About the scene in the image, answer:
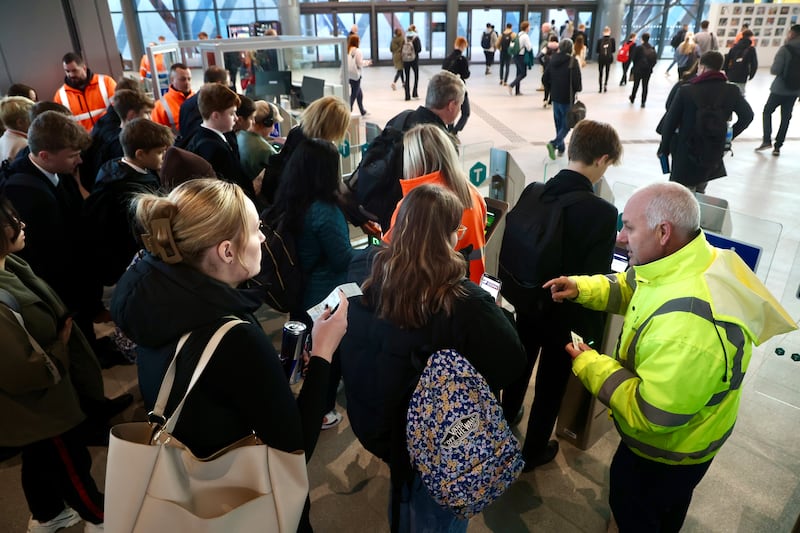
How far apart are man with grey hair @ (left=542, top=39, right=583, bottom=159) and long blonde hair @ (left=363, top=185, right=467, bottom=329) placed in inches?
289

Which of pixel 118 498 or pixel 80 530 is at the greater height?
pixel 118 498

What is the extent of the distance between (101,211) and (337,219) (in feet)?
4.62

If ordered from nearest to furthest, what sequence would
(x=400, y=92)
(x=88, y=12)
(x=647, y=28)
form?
1. (x=88, y=12)
2. (x=400, y=92)
3. (x=647, y=28)

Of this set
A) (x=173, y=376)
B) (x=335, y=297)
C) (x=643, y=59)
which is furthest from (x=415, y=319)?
(x=643, y=59)

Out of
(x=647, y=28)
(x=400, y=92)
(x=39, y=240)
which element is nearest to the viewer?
(x=39, y=240)

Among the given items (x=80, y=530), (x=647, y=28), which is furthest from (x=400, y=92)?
(x=80, y=530)

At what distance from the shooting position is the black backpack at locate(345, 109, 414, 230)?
3154 millimetres

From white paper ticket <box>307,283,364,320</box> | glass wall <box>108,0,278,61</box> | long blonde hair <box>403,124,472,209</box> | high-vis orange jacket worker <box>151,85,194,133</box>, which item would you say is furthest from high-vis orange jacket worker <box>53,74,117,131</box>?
glass wall <box>108,0,278,61</box>

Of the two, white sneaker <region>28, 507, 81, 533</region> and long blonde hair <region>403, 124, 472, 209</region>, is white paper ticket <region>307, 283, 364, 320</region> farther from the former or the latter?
white sneaker <region>28, 507, 81, 533</region>

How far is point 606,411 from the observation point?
114 inches

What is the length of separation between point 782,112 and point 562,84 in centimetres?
330

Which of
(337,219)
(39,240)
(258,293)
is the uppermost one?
(258,293)

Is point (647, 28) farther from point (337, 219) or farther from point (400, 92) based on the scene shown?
point (337, 219)

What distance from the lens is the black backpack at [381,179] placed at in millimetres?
3154
